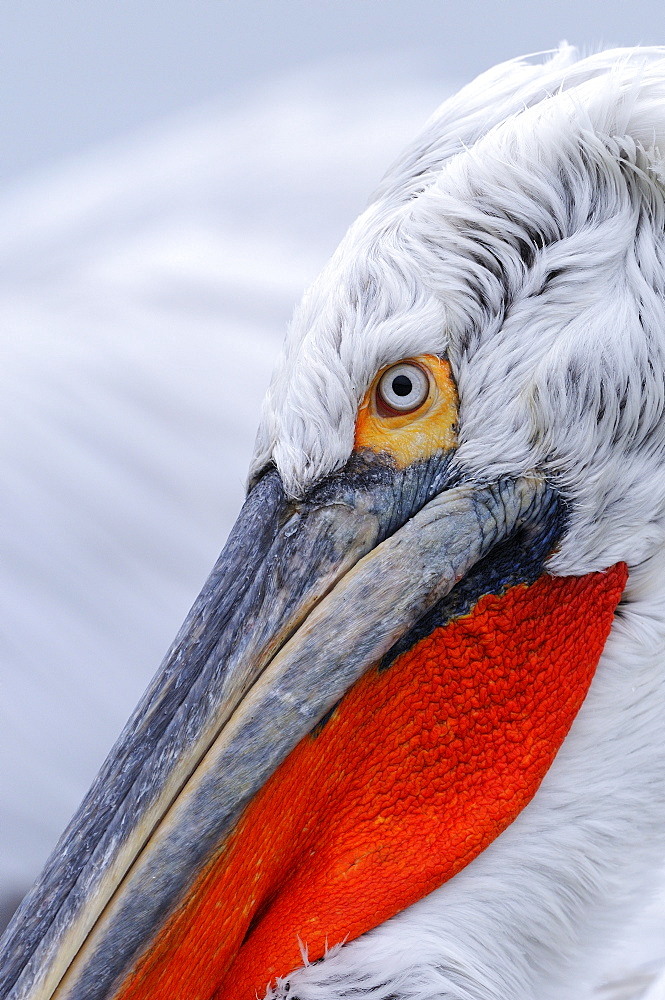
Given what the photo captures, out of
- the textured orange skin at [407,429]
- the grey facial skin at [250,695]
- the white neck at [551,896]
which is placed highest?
the textured orange skin at [407,429]

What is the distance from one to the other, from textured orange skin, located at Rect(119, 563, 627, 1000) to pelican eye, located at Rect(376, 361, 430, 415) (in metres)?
0.30

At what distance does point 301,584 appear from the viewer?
134 centimetres

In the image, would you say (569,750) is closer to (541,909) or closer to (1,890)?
(541,909)

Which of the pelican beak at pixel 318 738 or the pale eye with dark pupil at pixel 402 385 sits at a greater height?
the pale eye with dark pupil at pixel 402 385

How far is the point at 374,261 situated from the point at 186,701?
65 cm

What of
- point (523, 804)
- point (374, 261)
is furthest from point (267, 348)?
point (523, 804)

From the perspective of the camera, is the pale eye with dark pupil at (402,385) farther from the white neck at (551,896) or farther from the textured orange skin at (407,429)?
the white neck at (551,896)

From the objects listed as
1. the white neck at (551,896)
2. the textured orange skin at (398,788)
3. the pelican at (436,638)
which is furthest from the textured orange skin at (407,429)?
the white neck at (551,896)

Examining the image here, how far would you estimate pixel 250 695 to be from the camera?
1.33 meters

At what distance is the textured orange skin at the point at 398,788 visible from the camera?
1353 millimetres

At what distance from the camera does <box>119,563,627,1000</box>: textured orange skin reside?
135cm

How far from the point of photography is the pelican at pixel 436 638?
4.25 feet

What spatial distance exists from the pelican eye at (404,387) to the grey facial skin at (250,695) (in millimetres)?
79

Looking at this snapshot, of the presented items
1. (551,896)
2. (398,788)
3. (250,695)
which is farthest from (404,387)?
(551,896)
